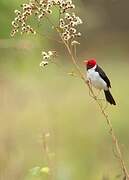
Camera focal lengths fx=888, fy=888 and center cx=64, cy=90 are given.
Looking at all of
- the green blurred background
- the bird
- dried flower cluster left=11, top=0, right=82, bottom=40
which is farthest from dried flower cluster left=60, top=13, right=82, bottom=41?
the green blurred background

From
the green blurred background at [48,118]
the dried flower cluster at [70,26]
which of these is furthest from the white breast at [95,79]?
the green blurred background at [48,118]

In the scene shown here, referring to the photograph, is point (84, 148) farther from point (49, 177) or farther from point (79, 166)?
point (49, 177)

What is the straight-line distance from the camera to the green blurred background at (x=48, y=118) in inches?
246

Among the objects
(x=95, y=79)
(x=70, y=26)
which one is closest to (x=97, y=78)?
(x=95, y=79)

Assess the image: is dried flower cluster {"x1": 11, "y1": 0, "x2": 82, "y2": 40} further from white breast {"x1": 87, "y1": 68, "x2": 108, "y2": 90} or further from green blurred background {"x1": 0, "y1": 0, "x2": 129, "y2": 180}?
green blurred background {"x1": 0, "y1": 0, "x2": 129, "y2": 180}

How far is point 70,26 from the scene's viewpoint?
4059 millimetres

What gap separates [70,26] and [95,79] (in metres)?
0.43

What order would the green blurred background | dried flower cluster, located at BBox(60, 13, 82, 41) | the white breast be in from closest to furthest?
1. dried flower cluster, located at BBox(60, 13, 82, 41)
2. the white breast
3. the green blurred background

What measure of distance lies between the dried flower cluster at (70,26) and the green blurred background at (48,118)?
102 cm

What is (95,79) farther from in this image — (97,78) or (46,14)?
(46,14)

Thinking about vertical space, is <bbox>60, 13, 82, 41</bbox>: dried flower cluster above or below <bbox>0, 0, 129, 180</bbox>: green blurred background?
below

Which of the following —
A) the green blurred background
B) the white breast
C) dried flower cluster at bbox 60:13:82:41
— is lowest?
the white breast

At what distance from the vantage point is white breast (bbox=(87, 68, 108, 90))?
173 inches

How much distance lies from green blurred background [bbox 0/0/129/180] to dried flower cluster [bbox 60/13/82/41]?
102 centimetres
